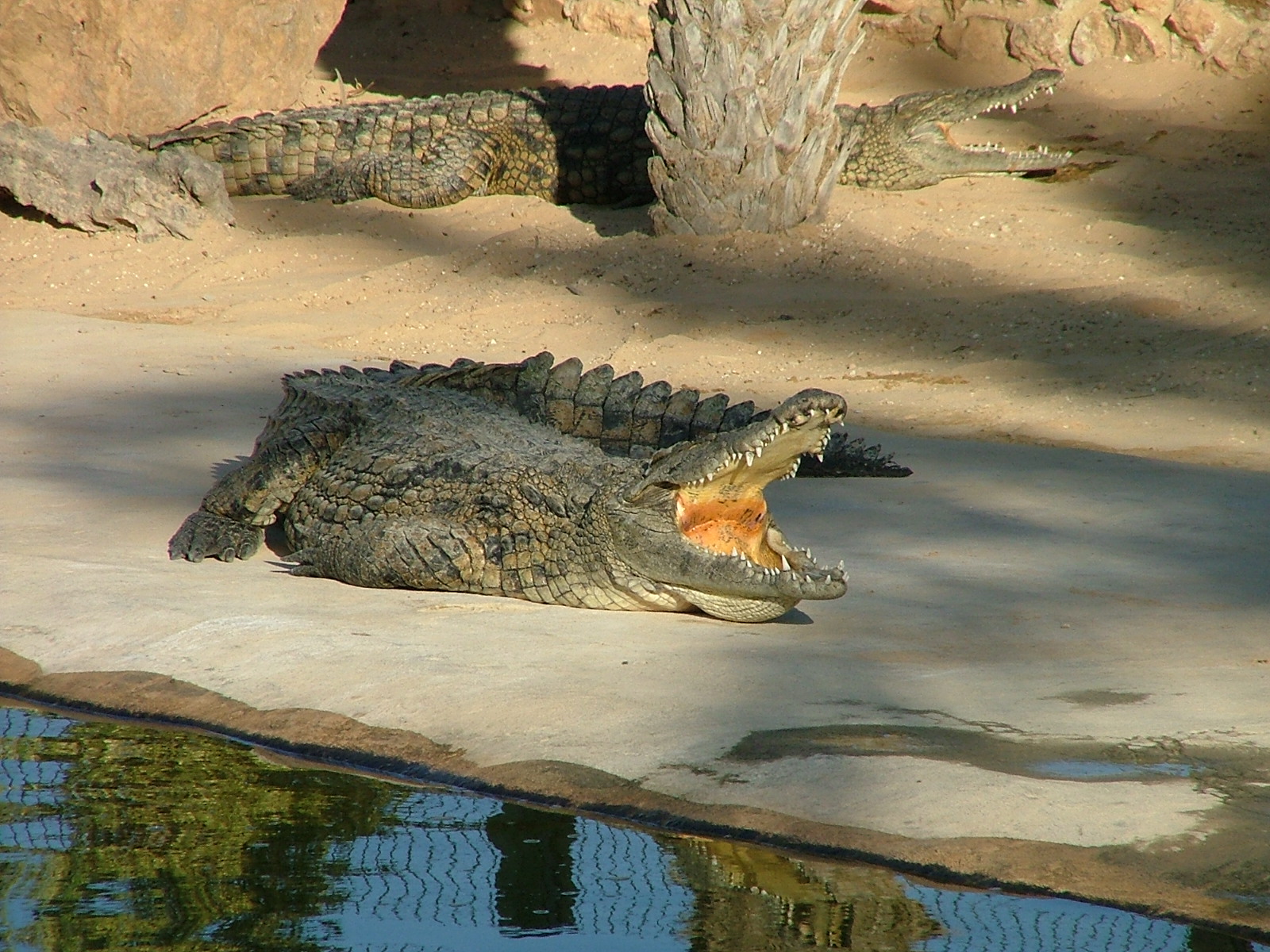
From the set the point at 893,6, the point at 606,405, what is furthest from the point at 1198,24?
the point at 606,405

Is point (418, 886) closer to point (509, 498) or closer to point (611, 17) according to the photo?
point (509, 498)

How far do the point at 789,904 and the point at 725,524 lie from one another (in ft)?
6.12

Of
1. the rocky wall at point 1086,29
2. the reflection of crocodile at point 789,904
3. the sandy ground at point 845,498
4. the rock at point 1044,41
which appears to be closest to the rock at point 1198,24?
the rocky wall at point 1086,29

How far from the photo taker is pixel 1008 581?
435 cm

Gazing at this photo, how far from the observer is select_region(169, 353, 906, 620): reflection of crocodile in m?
3.95

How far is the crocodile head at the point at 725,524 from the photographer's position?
12.3 feet

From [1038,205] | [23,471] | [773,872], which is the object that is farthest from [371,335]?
[773,872]

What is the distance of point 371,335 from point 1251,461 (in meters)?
5.03

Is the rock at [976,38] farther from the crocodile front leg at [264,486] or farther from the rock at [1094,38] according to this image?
the crocodile front leg at [264,486]

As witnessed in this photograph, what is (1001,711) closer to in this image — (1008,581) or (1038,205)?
(1008,581)

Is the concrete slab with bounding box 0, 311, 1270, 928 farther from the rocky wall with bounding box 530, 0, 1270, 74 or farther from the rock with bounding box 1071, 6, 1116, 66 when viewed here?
the rock with bounding box 1071, 6, 1116, 66

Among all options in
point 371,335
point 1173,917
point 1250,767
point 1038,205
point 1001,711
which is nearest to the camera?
point 1173,917

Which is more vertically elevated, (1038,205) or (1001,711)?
(1038,205)

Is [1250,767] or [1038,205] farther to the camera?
[1038,205]
